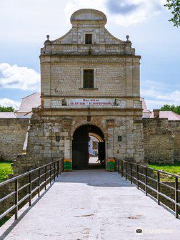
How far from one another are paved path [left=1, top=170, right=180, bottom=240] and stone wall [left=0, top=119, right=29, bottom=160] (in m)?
19.6

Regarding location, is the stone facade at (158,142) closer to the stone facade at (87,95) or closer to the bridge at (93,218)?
the stone facade at (87,95)

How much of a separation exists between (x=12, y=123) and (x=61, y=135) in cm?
1077

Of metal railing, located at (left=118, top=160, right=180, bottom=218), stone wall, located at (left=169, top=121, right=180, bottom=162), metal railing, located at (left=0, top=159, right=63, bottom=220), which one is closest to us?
metal railing, located at (left=0, top=159, right=63, bottom=220)

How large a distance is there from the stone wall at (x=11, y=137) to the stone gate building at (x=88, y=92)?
9.77 metres

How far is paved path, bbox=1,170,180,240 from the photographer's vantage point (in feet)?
21.7

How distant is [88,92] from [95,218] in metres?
14.7

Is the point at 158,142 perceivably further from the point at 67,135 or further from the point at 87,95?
the point at 67,135

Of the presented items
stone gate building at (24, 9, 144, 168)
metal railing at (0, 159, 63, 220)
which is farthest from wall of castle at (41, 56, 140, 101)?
metal railing at (0, 159, 63, 220)

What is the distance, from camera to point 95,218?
8.16 meters

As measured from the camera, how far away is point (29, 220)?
7.93 m

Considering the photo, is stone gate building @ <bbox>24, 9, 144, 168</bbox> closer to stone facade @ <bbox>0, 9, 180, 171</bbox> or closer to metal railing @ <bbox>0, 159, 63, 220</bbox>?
stone facade @ <bbox>0, 9, 180, 171</bbox>

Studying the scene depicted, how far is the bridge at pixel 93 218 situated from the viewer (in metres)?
6.63

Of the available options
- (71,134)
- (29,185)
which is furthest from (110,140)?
(29,185)

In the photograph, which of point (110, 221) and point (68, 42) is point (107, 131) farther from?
point (110, 221)
